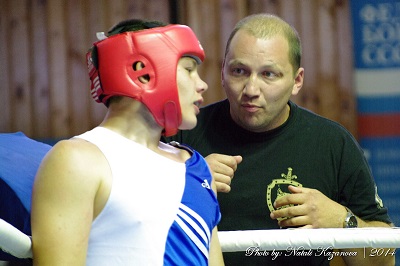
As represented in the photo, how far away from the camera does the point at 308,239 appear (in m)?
1.64

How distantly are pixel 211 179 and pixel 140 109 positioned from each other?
271 mm

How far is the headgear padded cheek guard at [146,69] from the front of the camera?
142cm

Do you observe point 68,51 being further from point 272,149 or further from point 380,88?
point 272,149

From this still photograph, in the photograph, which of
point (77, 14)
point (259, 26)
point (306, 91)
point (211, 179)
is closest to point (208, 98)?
point (306, 91)

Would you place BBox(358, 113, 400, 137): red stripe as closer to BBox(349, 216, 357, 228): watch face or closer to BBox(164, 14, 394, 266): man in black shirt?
BBox(164, 14, 394, 266): man in black shirt

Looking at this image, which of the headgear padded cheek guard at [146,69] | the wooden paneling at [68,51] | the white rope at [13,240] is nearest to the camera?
the white rope at [13,240]

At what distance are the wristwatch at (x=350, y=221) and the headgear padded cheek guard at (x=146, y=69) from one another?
0.80 metres

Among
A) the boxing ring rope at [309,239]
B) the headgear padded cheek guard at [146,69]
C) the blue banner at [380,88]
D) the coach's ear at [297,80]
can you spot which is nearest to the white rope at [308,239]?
the boxing ring rope at [309,239]

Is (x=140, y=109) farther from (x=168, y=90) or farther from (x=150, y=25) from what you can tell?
(x=150, y=25)

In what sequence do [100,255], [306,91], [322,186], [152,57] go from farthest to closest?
1. [306,91]
2. [322,186]
3. [152,57]
4. [100,255]

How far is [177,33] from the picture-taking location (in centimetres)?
147

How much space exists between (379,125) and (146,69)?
127 inches

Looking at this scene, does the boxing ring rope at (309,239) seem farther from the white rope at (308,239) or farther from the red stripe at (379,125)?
the red stripe at (379,125)

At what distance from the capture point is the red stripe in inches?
173
